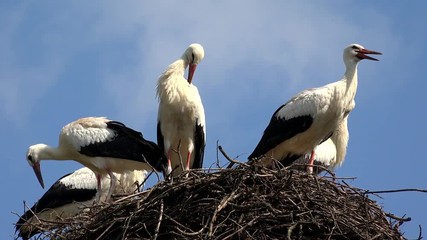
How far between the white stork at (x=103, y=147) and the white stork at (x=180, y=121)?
8.5 inches

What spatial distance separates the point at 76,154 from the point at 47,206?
1357mm

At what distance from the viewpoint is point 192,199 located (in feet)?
30.3

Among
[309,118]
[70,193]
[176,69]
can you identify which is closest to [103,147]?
[176,69]

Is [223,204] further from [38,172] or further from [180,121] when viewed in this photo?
[38,172]

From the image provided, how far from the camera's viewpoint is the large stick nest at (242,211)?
29.4ft

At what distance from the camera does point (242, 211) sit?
905cm

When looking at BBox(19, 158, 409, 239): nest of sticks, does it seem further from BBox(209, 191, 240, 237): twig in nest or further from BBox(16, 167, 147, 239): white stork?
BBox(16, 167, 147, 239): white stork

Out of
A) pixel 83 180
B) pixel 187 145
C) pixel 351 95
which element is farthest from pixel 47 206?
pixel 351 95

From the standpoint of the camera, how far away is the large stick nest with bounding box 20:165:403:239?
896 cm

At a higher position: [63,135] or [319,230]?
[63,135]

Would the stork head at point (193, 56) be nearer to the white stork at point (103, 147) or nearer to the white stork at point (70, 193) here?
the white stork at point (103, 147)

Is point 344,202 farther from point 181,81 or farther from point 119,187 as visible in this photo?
point 119,187

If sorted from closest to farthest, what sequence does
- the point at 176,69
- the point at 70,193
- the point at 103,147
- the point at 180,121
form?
the point at 180,121 < the point at 176,69 < the point at 103,147 < the point at 70,193

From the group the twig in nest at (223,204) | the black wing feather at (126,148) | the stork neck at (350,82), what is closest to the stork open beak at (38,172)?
the black wing feather at (126,148)
